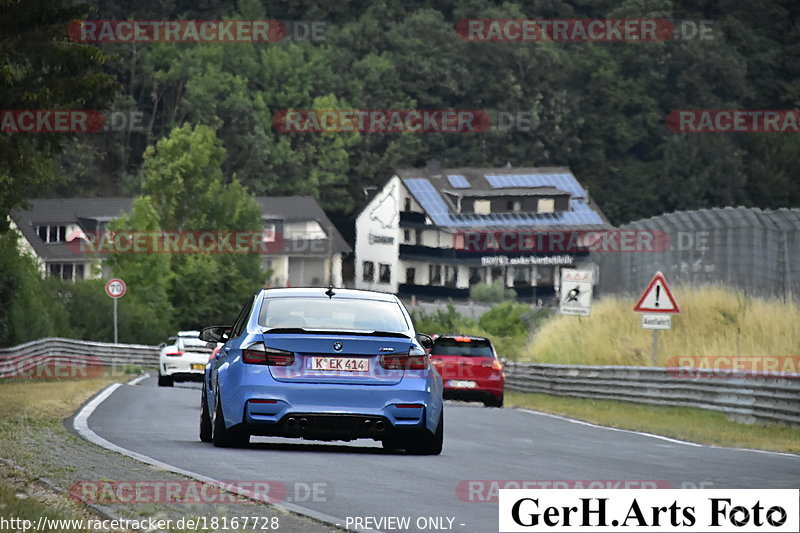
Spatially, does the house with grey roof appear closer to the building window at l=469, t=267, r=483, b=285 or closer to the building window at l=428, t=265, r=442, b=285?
the building window at l=428, t=265, r=442, b=285

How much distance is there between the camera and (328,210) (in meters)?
131

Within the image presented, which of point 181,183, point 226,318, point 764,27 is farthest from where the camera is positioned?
point 764,27

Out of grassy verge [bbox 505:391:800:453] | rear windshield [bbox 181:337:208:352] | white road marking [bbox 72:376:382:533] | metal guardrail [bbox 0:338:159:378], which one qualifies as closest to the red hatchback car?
grassy verge [bbox 505:391:800:453]

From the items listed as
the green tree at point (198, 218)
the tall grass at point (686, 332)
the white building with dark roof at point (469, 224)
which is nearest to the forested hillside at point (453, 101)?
the white building with dark roof at point (469, 224)

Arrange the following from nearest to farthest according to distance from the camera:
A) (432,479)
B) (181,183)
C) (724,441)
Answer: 1. (432,479)
2. (724,441)
3. (181,183)

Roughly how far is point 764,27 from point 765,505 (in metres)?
137

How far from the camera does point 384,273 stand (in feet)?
397

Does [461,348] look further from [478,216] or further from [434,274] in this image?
[478,216]

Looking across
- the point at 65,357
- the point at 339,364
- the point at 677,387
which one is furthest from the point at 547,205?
the point at 339,364

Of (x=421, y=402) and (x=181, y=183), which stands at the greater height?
(x=181, y=183)

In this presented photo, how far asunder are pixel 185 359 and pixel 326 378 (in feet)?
69.7

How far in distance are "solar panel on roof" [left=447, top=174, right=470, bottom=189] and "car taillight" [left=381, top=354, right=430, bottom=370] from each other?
103 metres

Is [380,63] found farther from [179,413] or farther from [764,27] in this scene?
[179,413]

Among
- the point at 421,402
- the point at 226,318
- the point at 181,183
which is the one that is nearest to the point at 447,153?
the point at 181,183
